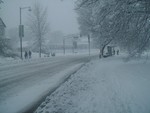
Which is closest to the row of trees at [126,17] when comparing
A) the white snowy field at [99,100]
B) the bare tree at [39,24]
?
the white snowy field at [99,100]

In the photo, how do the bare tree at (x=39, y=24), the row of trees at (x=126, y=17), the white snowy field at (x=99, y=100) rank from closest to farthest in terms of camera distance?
the white snowy field at (x=99, y=100) < the row of trees at (x=126, y=17) < the bare tree at (x=39, y=24)

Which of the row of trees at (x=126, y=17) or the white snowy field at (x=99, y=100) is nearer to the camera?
the white snowy field at (x=99, y=100)

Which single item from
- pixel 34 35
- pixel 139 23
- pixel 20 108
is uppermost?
pixel 34 35

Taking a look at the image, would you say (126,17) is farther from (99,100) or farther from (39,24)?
(39,24)

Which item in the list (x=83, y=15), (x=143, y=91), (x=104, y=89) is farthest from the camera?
(x=83, y=15)

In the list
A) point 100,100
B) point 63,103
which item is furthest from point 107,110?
point 63,103

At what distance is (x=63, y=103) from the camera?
6.96 m

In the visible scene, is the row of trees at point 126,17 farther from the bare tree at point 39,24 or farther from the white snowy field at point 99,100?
the bare tree at point 39,24

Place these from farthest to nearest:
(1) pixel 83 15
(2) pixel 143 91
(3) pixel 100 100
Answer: (1) pixel 83 15 → (2) pixel 143 91 → (3) pixel 100 100

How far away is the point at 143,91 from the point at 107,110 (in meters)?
2.99

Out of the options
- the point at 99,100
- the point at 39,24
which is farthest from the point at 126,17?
the point at 39,24

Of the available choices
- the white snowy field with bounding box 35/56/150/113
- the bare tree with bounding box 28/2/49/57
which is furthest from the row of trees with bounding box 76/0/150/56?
the bare tree with bounding box 28/2/49/57

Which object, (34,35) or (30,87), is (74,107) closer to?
(30,87)

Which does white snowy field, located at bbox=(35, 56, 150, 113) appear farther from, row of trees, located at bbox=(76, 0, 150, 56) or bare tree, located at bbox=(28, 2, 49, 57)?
bare tree, located at bbox=(28, 2, 49, 57)
